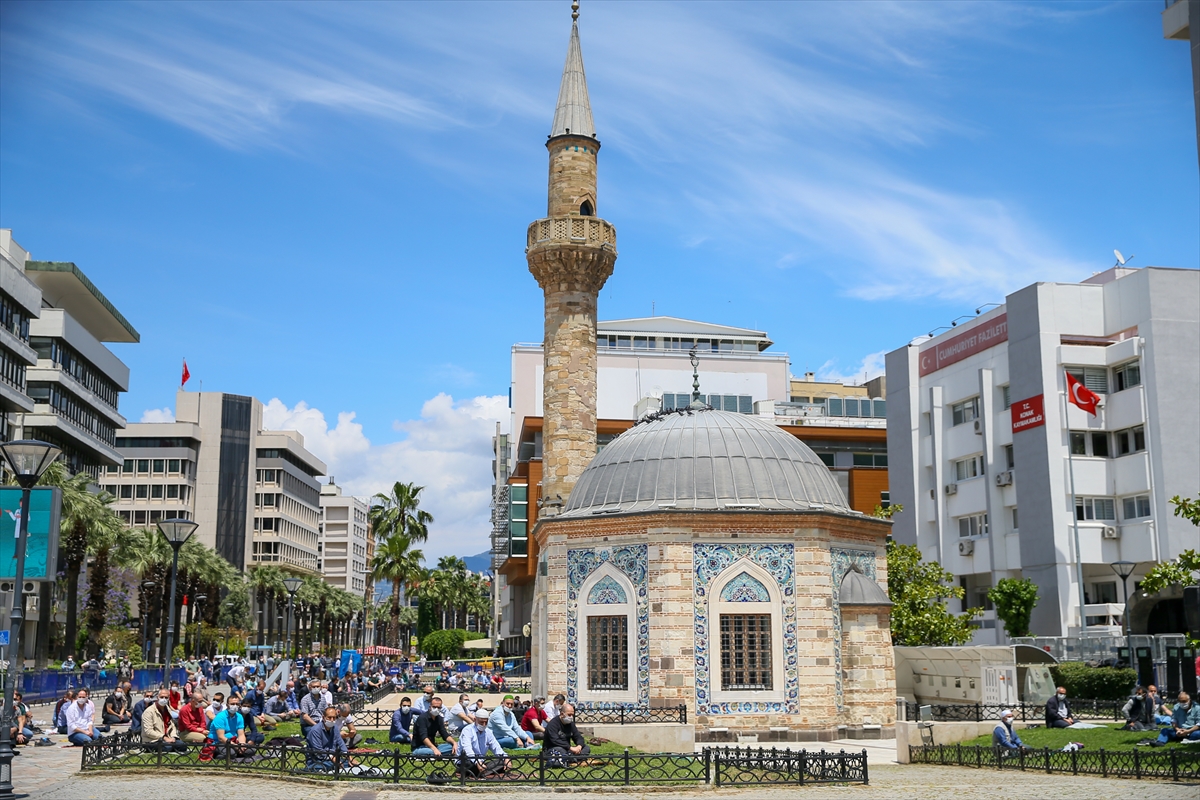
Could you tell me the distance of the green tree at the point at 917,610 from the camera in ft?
125

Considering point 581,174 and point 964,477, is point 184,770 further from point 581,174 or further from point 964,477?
point 964,477

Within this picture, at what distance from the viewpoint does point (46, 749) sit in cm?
2252

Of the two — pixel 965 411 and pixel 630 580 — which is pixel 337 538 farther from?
pixel 630 580

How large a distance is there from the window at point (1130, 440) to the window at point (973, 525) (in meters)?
6.68

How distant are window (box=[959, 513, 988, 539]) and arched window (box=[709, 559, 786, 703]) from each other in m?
27.0

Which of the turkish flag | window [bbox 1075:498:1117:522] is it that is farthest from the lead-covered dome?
window [bbox 1075:498:1117:522]

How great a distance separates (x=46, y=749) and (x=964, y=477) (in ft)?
133

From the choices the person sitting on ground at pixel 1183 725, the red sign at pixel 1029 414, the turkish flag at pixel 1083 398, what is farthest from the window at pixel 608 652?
the red sign at pixel 1029 414

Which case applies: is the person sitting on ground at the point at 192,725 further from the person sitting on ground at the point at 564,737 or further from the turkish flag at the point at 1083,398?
the turkish flag at the point at 1083,398

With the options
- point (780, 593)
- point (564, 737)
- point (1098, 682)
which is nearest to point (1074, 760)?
point (564, 737)

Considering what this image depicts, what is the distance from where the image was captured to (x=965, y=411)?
5206 centimetres

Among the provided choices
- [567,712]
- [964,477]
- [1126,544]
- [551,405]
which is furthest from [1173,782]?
[964,477]

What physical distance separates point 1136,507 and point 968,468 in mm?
8458

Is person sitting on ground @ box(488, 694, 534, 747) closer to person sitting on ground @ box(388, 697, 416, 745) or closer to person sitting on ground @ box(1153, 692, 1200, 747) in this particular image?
person sitting on ground @ box(388, 697, 416, 745)
